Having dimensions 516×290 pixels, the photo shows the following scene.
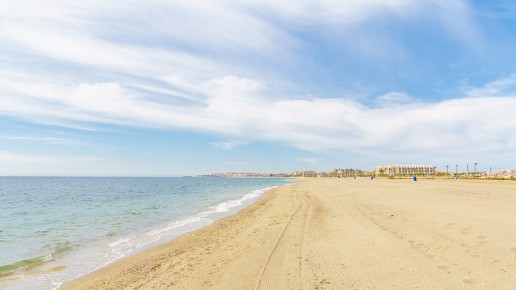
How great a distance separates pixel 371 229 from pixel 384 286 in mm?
5819

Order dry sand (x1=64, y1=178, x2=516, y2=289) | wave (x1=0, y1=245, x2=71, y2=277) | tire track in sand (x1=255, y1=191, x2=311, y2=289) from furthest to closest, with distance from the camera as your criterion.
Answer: wave (x1=0, y1=245, x2=71, y2=277)
tire track in sand (x1=255, y1=191, x2=311, y2=289)
dry sand (x1=64, y1=178, x2=516, y2=289)

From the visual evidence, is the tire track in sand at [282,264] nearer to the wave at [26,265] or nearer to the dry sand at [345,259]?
the dry sand at [345,259]

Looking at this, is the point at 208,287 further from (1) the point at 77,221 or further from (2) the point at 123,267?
(1) the point at 77,221

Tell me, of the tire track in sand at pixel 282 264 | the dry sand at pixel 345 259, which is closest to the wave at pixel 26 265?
the dry sand at pixel 345 259

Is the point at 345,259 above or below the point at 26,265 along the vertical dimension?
above

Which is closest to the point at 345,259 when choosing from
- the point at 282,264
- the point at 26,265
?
the point at 282,264

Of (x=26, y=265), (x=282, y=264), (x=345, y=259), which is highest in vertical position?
(x=345, y=259)

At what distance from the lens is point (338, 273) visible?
684 centimetres

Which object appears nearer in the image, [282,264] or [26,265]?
[282,264]

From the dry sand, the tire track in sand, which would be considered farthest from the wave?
the tire track in sand

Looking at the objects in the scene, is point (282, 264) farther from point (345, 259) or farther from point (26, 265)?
point (26, 265)

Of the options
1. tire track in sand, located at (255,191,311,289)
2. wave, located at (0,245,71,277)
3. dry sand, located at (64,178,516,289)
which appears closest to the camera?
dry sand, located at (64,178,516,289)

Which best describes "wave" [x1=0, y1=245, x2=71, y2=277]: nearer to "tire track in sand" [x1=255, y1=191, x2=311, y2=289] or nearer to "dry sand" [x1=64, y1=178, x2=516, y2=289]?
"dry sand" [x1=64, y1=178, x2=516, y2=289]

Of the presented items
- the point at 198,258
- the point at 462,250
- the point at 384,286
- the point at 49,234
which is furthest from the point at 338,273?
the point at 49,234
